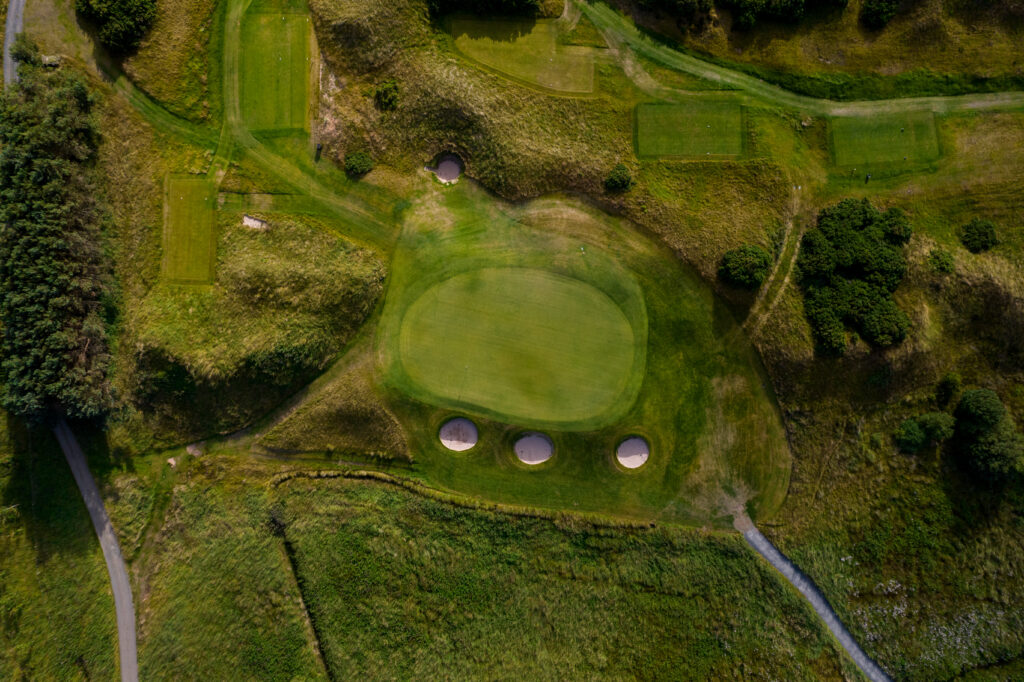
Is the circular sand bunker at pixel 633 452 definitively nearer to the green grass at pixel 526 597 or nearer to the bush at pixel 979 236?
the green grass at pixel 526 597

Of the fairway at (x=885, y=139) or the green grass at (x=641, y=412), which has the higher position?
the fairway at (x=885, y=139)

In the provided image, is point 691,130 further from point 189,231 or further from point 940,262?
point 189,231

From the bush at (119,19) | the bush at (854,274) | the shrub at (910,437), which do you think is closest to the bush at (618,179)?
the bush at (854,274)

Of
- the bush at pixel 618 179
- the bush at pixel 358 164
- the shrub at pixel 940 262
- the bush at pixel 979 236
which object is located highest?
the bush at pixel 358 164

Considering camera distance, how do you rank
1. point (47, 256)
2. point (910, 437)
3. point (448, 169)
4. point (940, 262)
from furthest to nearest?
point (448, 169)
point (940, 262)
point (910, 437)
point (47, 256)

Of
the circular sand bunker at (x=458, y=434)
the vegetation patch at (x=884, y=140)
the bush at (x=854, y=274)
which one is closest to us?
the bush at (x=854, y=274)

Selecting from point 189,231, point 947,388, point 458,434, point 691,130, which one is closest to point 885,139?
point 691,130

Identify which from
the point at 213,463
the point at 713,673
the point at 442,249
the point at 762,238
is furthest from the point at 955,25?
the point at 213,463
